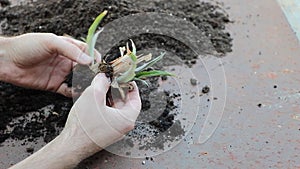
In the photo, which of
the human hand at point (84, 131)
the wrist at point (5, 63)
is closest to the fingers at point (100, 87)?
the human hand at point (84, 131)

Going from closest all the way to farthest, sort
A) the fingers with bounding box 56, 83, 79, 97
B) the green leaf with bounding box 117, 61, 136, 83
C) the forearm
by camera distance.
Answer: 1. the forearm
2. the green leaf with bounding box 117, 61, 136, 83
3. the fingers with bounding box 56, 83, 79, 97

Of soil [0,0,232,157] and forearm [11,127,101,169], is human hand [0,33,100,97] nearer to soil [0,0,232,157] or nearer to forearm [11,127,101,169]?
soil [0,0,232,157]

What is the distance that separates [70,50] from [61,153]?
296 millimetres

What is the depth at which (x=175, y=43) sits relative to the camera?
185 cm

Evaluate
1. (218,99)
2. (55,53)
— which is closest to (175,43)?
(218,99)

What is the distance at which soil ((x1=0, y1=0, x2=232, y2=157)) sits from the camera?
1596 millimetres

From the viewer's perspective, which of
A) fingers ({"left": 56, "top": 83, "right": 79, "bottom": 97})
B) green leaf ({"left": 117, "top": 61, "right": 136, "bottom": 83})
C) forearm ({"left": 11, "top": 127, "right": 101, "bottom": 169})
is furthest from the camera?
fingers ({"left": 56, "top": 83, "right": 79, "bottom": 97})

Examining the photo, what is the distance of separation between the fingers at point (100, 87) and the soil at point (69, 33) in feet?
0.55

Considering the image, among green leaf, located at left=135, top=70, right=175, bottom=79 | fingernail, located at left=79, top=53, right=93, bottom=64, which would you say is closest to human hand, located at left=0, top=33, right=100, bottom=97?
fingernail, located at left=79, top=53, right=93, bottom=64

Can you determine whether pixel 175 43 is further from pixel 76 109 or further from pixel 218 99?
pixel 76 109

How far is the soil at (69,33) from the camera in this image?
5.24 feet

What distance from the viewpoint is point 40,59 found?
1653 mm

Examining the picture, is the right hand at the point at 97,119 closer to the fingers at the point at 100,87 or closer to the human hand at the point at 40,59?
the fingers at the point at 100,87

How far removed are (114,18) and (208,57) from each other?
35cm
